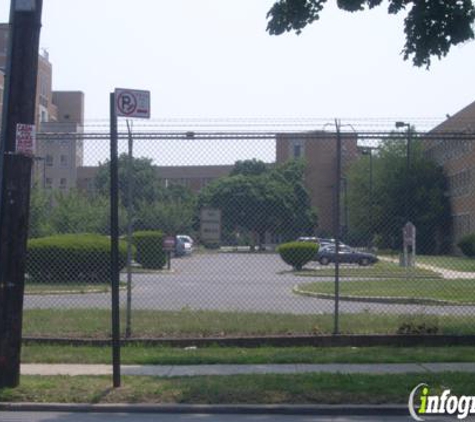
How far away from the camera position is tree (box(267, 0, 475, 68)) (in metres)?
13.1

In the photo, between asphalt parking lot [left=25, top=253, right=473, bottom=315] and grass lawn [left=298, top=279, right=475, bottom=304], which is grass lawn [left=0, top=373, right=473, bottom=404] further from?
grass lawn [left=298, top=279, right=475, bottom=304]

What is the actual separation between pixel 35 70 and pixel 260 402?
4.45m

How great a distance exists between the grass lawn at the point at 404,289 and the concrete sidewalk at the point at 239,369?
5.83 meters

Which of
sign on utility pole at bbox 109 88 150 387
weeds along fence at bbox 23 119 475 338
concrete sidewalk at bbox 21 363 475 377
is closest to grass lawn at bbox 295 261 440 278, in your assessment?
weeds along fence at bbox 23 119 475 338

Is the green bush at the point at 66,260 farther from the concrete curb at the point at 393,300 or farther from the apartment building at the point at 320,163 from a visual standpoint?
the apartment building at the point at 320,163

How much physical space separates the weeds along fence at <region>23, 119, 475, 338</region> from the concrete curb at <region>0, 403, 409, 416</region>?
3854 mm

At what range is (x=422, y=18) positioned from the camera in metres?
13.2

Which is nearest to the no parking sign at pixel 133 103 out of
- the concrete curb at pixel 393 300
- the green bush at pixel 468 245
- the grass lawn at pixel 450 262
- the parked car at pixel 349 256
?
the parked car at pixel 349 256

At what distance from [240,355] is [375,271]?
5730 mm

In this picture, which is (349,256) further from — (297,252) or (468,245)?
(468,245)

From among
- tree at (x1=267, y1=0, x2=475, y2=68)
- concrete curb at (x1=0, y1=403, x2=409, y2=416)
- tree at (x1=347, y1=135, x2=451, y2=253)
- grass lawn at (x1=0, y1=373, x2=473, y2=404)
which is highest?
tree at (x1=267, y1=0, x2=475, y2=68)

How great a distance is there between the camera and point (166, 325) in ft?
49.2

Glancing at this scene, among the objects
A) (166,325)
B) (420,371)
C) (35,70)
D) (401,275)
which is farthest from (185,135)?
(401,275)

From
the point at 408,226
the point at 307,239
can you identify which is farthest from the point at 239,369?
the point at 408,226
